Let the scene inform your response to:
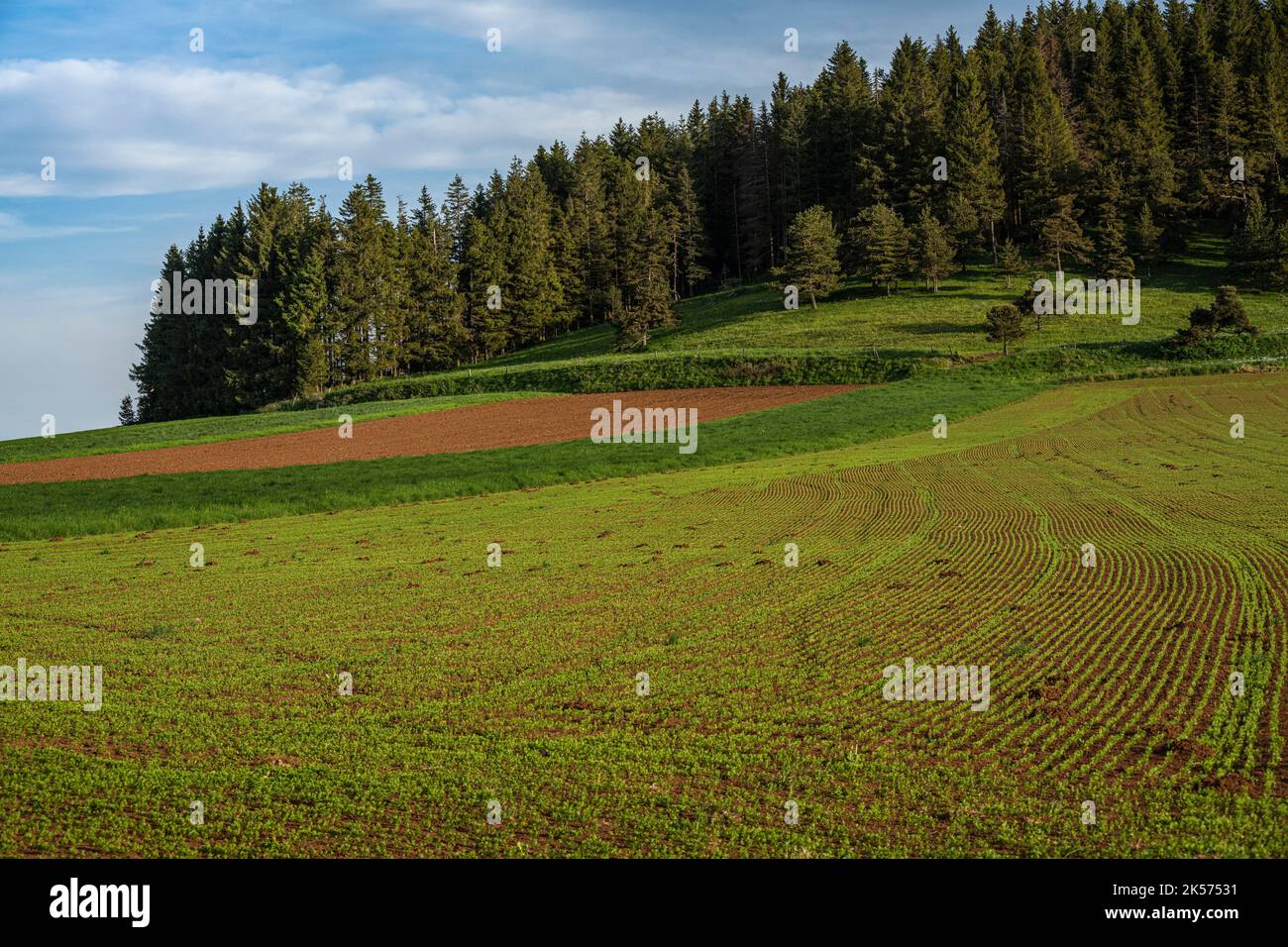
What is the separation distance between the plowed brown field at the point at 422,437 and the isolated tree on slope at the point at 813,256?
32.6 meters

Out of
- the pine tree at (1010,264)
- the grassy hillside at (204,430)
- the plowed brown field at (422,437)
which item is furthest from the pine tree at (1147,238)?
→ the grassy hillside at (204,430)

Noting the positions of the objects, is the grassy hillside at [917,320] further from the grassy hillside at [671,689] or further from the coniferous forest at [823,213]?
the grassy hillside at [671,689]

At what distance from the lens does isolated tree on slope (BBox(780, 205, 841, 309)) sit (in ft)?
303

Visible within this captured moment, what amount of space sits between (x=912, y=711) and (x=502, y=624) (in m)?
7.20

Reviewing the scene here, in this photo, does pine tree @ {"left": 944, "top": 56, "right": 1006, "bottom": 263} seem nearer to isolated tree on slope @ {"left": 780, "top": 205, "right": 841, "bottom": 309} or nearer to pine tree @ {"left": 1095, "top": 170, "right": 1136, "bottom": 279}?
pine tree @ {"left": 1095, "top": 170, "right": 1136, "bottom": 279}

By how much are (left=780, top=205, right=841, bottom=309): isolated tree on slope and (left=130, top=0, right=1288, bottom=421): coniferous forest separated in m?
0.36

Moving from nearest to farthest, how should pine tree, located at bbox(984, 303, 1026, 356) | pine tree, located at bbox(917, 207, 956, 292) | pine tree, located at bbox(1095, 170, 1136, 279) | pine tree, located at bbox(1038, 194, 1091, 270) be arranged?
pine tree, located at bbox(984, 303, 1026, 356) → pine tree, located at bbox(1095, 170, 1136, 279) → pine tree, located at bbox(1038, 194, 1091, 270) → pine tree, located at bbox(917, 207, 956, 292)

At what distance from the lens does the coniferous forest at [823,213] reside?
9331 cm

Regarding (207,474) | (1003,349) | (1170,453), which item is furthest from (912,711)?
(1003,349)

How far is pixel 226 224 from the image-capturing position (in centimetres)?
11050

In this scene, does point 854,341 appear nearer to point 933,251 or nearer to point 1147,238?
point 933,251

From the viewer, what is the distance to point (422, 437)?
164 ft

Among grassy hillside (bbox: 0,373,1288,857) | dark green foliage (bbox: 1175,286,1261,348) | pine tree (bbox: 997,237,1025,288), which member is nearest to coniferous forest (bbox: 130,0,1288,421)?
pine tree (bbox: 997,237,1025,288)
